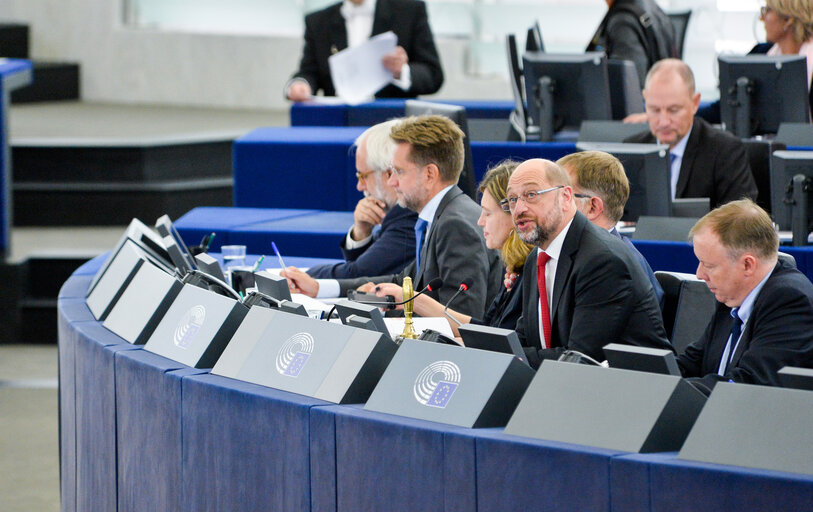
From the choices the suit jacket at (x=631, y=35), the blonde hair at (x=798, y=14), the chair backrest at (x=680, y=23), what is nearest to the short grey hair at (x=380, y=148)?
the blonde hair at (x=798, y=14)

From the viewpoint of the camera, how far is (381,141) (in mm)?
4051

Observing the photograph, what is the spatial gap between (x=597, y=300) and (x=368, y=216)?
61.6 inches

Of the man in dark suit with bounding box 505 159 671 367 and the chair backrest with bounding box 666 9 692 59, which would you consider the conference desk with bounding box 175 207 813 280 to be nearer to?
the man in dark suit with bounding box 505 159 671 367

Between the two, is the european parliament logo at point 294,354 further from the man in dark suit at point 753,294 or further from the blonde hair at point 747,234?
the blonde hair at point 747,234

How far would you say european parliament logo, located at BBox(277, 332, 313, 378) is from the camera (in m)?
2.55

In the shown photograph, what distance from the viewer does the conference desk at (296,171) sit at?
5.97m

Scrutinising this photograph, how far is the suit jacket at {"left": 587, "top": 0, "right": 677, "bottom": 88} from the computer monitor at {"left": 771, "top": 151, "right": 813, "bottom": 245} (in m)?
2.10

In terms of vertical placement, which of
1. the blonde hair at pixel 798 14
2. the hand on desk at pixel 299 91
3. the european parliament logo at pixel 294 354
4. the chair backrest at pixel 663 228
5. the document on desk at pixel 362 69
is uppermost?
the blonde hair at pixel 798 14

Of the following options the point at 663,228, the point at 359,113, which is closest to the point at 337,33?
the point at 359,113

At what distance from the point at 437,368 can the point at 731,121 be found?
3.58 m

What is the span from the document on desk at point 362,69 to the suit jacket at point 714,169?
2217 mm

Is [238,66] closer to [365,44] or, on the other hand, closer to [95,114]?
[95,114]

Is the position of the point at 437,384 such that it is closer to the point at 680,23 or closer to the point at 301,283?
the point at 301,283

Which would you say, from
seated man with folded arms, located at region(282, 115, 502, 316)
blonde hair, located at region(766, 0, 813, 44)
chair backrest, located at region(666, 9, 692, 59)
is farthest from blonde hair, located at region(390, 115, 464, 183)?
chair backrest, located at region(666, 9, 692, 59)
